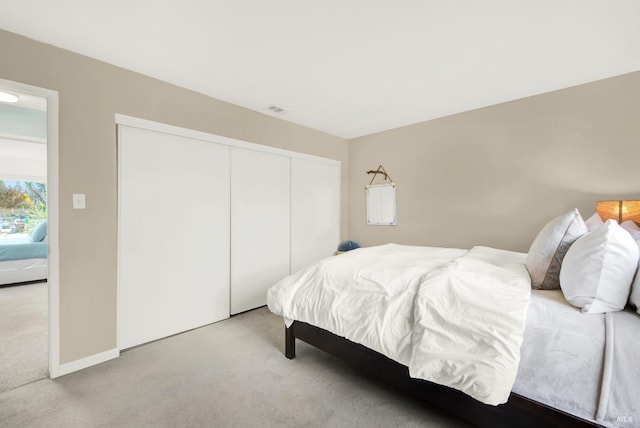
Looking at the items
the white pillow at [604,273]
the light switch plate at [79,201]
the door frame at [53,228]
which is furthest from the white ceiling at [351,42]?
the white pillow at [604,273]

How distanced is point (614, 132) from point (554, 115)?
478 mm

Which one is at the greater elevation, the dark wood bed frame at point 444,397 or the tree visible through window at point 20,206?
the tree visible through window at point 20,206

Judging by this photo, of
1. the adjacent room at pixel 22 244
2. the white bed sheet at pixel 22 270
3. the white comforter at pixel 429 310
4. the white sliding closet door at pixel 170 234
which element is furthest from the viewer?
the white bed sheet at pixel 22 270

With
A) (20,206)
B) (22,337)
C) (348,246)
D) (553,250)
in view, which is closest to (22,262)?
(20,206)

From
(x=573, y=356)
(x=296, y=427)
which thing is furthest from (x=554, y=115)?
(x=296, y=427)

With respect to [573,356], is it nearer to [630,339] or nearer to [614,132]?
[630,339]

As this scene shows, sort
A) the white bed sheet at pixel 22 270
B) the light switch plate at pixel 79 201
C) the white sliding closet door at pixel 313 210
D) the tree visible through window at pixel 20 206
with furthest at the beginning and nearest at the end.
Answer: the tree visible through window at pixel 20 206 → the white bed sheet at pixel 22 270 → the white sliding closet door at pixel 313 210 → the light switch plate at pixel 79 201

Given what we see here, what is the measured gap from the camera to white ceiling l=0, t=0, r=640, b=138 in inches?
66.2

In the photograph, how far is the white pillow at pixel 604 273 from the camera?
4.17ft

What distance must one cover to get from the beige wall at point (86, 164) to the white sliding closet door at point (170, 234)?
102 millimetres

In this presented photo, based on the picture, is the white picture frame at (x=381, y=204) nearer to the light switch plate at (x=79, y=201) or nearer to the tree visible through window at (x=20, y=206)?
the light switch plate at (x=79, y=201)

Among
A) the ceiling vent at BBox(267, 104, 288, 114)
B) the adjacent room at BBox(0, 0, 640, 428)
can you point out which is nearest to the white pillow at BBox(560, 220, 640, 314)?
the adjacent room at BBox(0, 0, 640, 428)

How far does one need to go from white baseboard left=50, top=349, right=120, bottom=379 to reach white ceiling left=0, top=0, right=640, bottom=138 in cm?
234

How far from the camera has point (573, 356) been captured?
1.14 m
